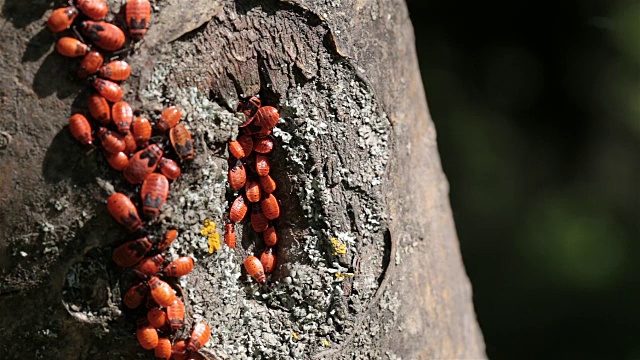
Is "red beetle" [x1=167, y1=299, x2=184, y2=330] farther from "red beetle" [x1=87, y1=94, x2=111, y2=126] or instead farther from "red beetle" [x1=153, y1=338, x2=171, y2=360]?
"red beetle" [x1=87, y1=94, x2=111, y2=126]

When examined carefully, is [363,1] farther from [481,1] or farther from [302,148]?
[481,1]

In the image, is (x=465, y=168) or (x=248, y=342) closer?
(x=248, y=342)

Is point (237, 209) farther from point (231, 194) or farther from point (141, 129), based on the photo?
point (141, 129)

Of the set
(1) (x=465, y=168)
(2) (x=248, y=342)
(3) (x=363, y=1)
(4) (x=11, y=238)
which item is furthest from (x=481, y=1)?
(4) (x=11, y=238)

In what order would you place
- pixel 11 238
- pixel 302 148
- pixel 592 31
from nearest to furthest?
pixel 11 238 < pixel 302 148 < pixel 592 31

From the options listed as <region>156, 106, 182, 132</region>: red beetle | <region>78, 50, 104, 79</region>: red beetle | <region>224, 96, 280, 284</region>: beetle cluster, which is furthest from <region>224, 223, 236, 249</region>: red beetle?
<region>78, 50, 104, 79</region>: red beetle

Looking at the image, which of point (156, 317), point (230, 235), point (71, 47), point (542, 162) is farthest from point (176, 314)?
point (542, 162)
